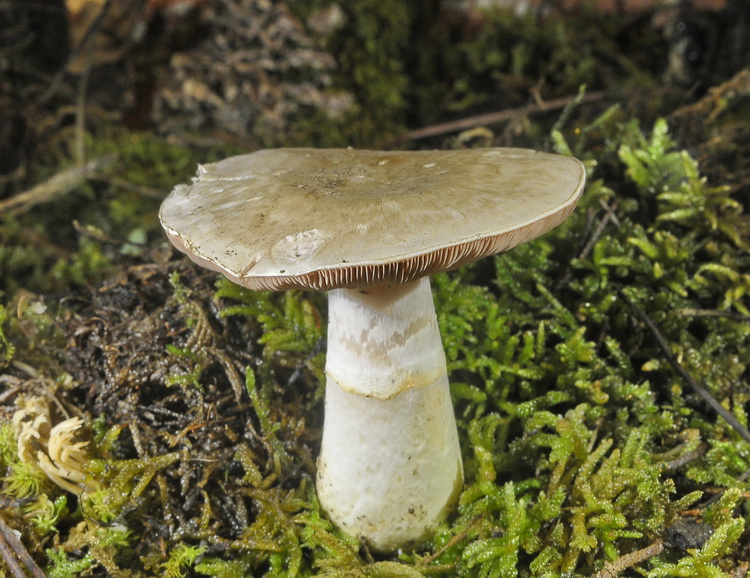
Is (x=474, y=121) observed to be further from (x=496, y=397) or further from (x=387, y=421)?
(x=387, y=421)

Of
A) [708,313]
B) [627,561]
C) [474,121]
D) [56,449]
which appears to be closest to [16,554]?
[56,449]

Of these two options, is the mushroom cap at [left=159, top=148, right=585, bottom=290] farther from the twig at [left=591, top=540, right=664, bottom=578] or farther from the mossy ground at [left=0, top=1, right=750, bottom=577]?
the twig at [left=591, top=540, right=664, bottom=578]

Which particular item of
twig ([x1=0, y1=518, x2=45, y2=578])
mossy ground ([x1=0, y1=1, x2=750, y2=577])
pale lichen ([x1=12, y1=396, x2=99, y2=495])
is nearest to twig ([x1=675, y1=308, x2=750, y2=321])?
mossy ground ([x1=0, y1=1, x2=750, y2=577])

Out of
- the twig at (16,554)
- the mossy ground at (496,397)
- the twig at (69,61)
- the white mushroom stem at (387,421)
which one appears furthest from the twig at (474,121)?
the twig at (16,554)

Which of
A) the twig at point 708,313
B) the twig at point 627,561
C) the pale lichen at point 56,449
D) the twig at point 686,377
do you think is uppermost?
the twig at point 708,313

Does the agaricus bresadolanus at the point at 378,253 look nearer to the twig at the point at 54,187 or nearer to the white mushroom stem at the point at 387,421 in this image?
the white mushroom stem at the point at 387,421

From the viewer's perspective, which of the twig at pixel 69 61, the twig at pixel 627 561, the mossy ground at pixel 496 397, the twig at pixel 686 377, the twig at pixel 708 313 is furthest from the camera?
the twig at pixel 69 61

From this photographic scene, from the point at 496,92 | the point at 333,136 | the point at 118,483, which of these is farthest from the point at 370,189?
the point at 496,92
